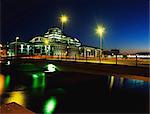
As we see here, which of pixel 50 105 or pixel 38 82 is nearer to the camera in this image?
pixel 50 105

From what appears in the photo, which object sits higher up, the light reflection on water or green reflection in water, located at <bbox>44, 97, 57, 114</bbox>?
the light reflection on water

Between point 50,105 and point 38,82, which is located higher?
point 38,82

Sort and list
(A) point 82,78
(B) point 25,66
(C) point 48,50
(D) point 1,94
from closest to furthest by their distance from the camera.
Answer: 1. (D) point 1,94
2. (A) point 82,78
3. (B) point 25,66
4. (C) point 48,50

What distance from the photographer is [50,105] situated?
691 inches

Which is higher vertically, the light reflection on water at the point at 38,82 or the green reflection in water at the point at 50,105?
the light reflection on water at the point at 38,82

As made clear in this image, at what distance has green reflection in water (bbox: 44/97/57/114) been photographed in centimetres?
1571

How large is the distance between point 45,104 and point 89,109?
3.75 meters

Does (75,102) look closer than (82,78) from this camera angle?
Yes

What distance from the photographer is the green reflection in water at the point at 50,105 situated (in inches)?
619

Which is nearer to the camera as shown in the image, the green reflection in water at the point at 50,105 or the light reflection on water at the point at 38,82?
the green reflection in water at the point at 50,105

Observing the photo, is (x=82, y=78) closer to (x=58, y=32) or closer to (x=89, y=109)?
(x=89, y=109)

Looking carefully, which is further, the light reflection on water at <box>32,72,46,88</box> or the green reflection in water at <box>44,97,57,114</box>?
the light reflection on water at <box>32,72,46,88</box>

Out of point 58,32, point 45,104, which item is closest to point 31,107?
point 45,104

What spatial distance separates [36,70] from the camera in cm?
3906
